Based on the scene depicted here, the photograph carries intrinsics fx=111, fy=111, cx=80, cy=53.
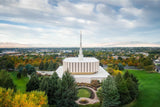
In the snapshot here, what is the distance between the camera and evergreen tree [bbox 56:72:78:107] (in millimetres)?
16594

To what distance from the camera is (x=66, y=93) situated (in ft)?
54.5

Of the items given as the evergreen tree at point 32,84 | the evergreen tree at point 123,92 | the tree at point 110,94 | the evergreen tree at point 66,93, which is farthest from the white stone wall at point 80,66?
the evergreen tree at point 66,93

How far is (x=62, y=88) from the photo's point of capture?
16.9 metres

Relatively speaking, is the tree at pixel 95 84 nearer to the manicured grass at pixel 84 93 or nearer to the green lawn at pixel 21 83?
the manicured grass at pixel 84 93

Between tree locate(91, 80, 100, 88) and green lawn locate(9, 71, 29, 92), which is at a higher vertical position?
tree locate(91, 80, 100, 88)

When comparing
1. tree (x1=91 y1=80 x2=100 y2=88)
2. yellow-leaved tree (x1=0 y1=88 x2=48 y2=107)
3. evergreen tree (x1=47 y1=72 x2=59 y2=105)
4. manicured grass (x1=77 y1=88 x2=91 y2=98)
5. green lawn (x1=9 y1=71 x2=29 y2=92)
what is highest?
yellow-leaved tree (x1=0 y1=88 x2=48 y2=107)

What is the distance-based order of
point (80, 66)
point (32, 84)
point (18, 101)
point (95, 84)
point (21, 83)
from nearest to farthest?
point (18, 101) < point (32, 84) < point (95, 84) < point (21, 83) < point (80, 66)

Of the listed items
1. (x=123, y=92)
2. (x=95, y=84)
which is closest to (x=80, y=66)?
(x=95, y=84)

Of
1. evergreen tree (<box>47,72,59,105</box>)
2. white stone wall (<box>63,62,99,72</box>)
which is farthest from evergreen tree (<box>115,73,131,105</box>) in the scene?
white stone wall (<box>63,62,99,72</box>)

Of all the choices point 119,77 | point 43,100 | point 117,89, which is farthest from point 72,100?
point 119,77

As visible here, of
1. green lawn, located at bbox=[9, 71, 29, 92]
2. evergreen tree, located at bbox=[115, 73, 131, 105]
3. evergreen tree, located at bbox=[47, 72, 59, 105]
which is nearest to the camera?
evergreen tree, located at bbox=[47, 72, 59, 105]

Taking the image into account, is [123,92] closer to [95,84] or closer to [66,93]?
[66,93]

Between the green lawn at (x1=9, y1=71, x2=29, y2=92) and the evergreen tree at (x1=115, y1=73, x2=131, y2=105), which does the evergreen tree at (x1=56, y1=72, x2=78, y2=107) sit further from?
the green lawn at (x1=9, y1=71, x2=29, y2=92)

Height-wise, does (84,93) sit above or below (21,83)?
above
